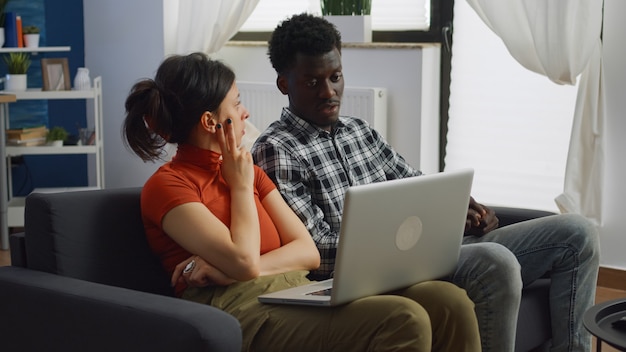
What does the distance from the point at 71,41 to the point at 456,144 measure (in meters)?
2.36

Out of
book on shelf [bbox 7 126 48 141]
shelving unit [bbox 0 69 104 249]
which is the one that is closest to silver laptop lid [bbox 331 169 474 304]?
shelving unit [bbox 0 69 104 249]

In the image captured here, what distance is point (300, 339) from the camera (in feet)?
6.31

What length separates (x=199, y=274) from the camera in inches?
79.2

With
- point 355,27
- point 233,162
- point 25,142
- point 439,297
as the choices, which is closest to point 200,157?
point 233,162

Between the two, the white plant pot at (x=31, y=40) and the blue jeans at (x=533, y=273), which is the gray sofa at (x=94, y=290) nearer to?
the blue jeans at (x=533, y=273)

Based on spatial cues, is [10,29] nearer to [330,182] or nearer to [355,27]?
[355,27]

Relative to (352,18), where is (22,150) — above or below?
below

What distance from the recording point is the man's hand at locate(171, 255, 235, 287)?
202 centimetres

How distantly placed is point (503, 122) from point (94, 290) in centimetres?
265

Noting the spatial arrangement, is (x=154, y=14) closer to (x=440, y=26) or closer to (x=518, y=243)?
(x=440, y=26)

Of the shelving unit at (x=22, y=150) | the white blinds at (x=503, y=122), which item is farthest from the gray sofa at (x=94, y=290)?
the shelving unit at (x=22, y=150)

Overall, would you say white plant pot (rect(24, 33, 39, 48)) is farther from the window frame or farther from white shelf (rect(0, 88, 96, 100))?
the window frame

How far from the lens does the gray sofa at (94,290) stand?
1761 mm

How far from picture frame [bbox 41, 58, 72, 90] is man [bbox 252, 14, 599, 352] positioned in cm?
261
